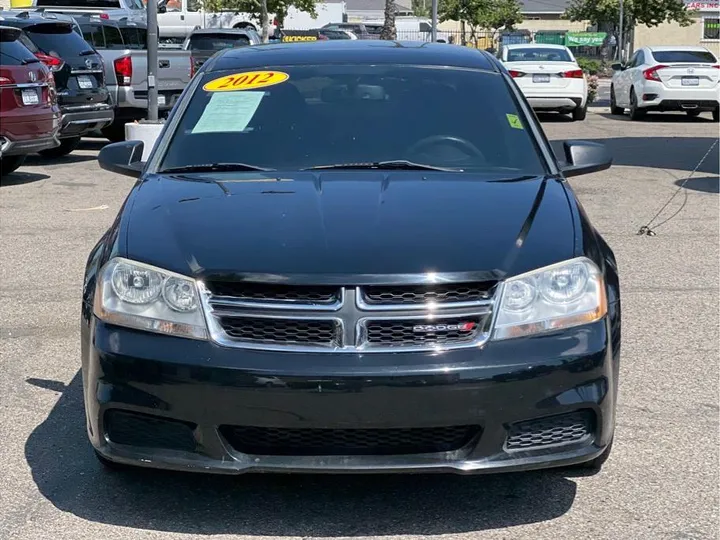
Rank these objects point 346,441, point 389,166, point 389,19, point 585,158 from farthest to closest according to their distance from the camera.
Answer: point 389,19, point 585,158, point 389,166, point 346,441

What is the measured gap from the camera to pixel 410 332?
364 centimetres

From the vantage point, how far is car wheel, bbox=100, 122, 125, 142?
58.7 ft

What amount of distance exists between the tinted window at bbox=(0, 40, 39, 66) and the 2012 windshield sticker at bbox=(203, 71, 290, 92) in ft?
27.0

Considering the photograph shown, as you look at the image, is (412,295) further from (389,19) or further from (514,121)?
(389,19)

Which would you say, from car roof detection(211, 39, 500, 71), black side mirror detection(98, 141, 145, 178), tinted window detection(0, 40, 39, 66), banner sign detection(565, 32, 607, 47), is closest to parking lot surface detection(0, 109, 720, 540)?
black side mirror detection(98, 141, 145, 178)

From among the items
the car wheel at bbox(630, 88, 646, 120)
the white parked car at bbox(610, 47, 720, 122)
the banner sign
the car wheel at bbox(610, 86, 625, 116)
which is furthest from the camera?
the banner sign

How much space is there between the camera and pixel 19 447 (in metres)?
4.71

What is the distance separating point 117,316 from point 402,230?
3.28ft

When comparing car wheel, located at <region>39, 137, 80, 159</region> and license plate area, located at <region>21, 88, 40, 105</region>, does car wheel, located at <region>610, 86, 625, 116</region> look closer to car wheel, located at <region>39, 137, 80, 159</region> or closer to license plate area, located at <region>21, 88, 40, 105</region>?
car wheel, located at <region>39, 137, 80, 159</region>

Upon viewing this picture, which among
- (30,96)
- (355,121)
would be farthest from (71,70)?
(355,121)

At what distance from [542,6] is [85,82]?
71640 mm

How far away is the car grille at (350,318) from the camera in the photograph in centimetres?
362

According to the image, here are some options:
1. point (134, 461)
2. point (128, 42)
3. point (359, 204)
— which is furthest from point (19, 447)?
point (128, 42)

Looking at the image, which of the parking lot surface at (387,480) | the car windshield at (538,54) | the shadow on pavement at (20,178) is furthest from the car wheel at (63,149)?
the car windshield at (538,54)
